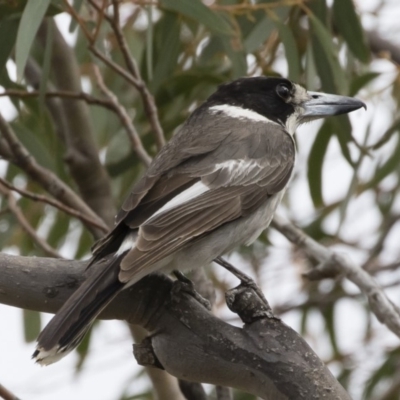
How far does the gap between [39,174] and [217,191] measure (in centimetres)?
61

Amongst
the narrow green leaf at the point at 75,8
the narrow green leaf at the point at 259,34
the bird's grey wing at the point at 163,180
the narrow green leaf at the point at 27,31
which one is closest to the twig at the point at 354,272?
the bird's grey wing at the point at 163,180

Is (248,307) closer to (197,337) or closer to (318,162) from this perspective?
(197,337)

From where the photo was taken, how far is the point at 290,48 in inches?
115

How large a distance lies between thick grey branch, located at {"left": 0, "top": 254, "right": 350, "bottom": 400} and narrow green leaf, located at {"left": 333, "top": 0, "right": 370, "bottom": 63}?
1.22 m

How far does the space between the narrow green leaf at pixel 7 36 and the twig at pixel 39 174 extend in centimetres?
19

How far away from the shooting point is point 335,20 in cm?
304

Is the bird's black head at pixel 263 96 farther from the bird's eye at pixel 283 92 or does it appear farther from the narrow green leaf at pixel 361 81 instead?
the narrow green leaf at pixel 361 81

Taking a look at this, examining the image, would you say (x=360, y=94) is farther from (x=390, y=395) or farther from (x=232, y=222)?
(x=232, y=222)

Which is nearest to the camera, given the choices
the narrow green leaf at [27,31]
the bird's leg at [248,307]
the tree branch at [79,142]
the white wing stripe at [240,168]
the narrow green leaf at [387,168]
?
the bird's leg at [248,307]

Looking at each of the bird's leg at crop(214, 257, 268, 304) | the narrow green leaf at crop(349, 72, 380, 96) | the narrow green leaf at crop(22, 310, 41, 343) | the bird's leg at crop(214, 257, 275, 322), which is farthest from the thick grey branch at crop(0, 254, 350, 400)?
the narrow green leaf at crop(22, 310, 41, 343)

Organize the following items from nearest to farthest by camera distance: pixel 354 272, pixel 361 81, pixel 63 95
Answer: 1. pixel 354 272
2. pixel 63 95
3. pixel 361 81

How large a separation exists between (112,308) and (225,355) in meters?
0.26

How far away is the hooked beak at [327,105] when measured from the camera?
2.79 meters

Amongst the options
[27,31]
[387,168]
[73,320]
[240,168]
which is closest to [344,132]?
[387,168]
